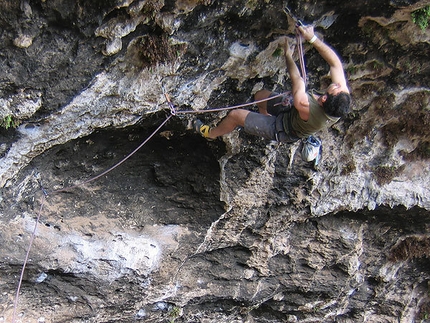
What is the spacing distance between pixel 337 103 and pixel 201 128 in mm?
1722

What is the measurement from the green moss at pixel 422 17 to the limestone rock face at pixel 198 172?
0.11 metres

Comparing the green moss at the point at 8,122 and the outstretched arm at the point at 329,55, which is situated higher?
the outstretched arm at the point at 329,55

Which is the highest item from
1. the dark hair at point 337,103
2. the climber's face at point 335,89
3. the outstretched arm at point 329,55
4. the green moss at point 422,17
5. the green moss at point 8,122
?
the green moss at point 422,17

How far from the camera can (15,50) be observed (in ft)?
11.6

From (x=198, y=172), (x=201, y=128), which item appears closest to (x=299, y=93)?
(x=201, y=128)

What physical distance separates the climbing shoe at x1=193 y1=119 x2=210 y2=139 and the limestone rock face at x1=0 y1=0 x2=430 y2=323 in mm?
87

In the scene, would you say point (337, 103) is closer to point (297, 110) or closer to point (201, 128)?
point (297, 110)

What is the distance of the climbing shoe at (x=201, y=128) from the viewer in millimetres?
4914

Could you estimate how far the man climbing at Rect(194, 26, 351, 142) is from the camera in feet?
12.7

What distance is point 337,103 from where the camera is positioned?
3.82m

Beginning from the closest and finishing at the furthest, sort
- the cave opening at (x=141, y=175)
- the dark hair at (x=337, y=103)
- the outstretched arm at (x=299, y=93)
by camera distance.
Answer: the dark hair at (x=337, y=103)
the outstretched arm at (x=299, y=93)
the cave opening at (x=141, y=175)

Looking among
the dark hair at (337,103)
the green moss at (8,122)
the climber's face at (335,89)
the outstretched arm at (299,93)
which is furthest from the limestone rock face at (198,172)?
the dark hair at (337,103)

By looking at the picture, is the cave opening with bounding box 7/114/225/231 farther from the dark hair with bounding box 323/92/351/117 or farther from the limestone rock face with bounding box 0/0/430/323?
the dark hair with bounding box 323/92/351/117

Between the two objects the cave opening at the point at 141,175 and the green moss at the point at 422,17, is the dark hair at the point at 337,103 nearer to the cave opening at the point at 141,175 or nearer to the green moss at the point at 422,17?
the green moss at the point at 422,17
